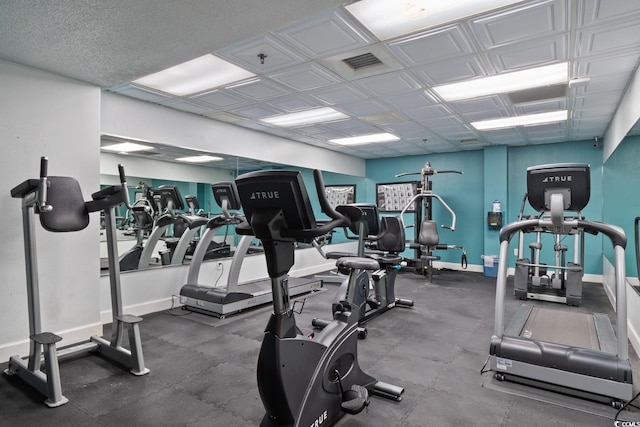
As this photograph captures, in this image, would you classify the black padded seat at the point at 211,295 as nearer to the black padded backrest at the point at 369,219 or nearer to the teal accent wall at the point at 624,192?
the black padded backrest at the point at 369,219

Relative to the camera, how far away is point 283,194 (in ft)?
5.79

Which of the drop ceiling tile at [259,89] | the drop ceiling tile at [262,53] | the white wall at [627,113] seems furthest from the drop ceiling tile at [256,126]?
the white wall at [627,113]

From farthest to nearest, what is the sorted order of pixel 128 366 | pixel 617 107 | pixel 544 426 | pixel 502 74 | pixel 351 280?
pixel 617 107, pixel 502 74, pixel 128 366, pixel 351 280, pixel 544 426

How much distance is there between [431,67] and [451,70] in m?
0.23

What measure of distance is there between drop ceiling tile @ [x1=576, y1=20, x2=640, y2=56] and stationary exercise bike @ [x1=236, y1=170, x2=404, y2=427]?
2.63 meters

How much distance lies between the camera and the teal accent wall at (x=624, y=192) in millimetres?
5543

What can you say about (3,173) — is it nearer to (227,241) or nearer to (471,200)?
(227,241)

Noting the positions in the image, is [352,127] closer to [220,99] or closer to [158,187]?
[220,99]

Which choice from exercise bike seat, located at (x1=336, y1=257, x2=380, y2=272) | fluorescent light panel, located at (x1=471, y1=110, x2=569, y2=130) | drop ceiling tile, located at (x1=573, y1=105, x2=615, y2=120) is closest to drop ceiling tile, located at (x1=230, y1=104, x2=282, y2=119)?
exercise bike seat, located at (x1=336, y1=257, x2=380, y2=272)

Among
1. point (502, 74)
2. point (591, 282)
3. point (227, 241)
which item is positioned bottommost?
point (591, 282)

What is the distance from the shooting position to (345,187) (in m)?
9.55

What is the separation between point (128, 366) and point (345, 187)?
7.25 m

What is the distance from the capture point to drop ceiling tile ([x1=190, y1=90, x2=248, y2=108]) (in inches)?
172

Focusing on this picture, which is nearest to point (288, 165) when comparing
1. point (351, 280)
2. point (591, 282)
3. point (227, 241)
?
point (227, 241)
